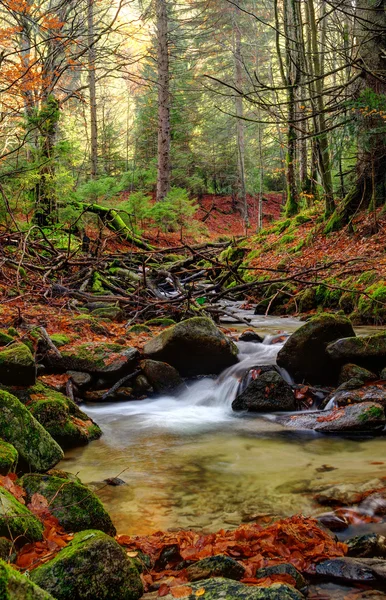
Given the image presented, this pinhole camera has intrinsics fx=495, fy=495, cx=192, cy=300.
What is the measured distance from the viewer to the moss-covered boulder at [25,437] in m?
3.55

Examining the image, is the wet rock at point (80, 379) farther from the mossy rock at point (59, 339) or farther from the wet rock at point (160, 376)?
the wet rock at point (160, 376)

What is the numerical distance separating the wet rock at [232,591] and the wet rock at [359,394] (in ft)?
12.4

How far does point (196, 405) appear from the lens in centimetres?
707

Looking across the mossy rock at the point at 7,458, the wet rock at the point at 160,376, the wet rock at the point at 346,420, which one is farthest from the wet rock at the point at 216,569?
the wet rock at the point at 160,376

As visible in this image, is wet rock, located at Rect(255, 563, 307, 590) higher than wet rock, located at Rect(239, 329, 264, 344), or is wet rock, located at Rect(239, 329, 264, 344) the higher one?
wet rock, located at Rect(239, 329, 264, 344)

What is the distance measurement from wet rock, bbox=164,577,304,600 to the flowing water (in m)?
1.25

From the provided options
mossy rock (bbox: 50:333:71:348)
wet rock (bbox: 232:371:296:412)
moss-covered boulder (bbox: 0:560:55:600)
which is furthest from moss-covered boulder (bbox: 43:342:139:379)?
moss-covered boulder (bbox: 0:560:55:600)

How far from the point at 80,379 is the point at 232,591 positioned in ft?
16.0

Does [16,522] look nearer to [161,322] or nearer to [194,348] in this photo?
[194,348]

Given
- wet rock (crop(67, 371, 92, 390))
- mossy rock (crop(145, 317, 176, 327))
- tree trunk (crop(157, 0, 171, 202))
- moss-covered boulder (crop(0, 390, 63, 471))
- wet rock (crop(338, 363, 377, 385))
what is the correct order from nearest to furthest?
moss-covered boulder (crop(0, 390, 63, 471)) → wet rock (crop(338, 363, 377, 385)) → wet rock (crop(67, 371, 92, 390)) → mossy rock (crop(145, 317, 176, 327)) → tree trunk (crop(157, 0, 171, 202))

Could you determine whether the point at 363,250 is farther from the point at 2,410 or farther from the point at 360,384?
the point at 2,410

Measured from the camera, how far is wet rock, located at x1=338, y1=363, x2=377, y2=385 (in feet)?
20.5

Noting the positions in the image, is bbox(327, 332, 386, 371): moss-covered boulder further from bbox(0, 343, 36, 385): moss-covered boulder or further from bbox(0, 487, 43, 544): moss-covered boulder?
bbox(0, 487, 43, 544): moss-covered boulder

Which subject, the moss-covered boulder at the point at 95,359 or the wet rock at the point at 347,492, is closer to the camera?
the wet rock at the point at 347,492
